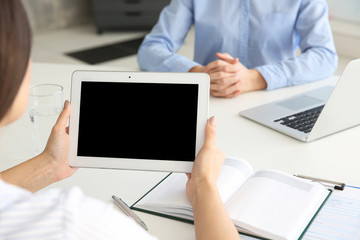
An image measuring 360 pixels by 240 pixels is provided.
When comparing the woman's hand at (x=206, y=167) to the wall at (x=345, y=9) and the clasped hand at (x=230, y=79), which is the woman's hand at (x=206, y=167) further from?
the wall at (x=345, y=9)

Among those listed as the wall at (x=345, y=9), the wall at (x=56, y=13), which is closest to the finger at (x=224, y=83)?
the wall at (x=345, y=9)

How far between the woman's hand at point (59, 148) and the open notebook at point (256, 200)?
7.1 inches

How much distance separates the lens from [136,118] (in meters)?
1.05

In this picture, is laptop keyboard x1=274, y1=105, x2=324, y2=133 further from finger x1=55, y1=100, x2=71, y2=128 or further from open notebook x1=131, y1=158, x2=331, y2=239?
finger x1=55, y1=100, x2=71, y2=128

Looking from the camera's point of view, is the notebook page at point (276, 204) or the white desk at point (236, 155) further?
the white desk at point (236, 155)

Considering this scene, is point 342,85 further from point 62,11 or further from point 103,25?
Result: point 62,11

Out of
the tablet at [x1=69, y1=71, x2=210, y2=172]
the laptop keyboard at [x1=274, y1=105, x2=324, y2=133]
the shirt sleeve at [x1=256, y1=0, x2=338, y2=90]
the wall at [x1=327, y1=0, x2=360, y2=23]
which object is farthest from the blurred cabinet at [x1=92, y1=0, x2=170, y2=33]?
the tablet at [x1=69, y1=71, x2=210, y2=172]

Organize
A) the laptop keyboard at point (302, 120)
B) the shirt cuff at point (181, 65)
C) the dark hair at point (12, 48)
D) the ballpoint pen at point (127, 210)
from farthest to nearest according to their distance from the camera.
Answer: the shirt cuff at point (181, 65)
the laptop keyboard at point (302, 120)
the ballpoint pen at point (127, 210)
the dark hair at point (12, 48)

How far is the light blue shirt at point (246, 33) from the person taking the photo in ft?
5.84

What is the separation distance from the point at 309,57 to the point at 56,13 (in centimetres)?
355

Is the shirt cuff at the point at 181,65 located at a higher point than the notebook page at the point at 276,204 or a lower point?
higher

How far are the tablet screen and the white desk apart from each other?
0.10m

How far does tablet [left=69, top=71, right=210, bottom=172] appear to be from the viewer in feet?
3.35

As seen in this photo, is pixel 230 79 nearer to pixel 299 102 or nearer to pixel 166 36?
pixel 299 102
